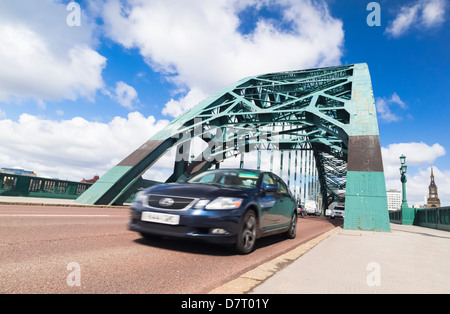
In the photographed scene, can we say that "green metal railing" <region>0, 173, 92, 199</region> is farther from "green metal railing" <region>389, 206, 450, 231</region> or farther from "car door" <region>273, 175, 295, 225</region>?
"green metal railing" <region>389, 206, 450, 231</region>

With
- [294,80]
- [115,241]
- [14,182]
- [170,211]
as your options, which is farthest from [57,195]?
[294,80]

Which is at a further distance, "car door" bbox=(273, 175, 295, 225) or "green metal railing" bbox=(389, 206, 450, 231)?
"green metal railing" bbox=(389, 206, 450, 231)

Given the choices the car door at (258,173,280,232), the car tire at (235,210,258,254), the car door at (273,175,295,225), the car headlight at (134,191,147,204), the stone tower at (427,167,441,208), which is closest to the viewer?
the car tire at (235,210,258,254)

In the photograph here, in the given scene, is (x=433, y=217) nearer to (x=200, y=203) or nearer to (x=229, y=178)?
(x=229, y=178)

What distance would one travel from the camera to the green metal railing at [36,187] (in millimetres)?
12609

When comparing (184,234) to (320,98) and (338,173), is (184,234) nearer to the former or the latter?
(320,98)

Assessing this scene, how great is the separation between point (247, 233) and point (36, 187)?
13.9 m

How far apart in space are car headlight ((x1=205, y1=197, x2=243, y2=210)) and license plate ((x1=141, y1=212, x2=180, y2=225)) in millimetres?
457

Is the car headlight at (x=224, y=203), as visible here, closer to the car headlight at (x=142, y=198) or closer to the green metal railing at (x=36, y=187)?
the car headlight at (x=142, y=198)

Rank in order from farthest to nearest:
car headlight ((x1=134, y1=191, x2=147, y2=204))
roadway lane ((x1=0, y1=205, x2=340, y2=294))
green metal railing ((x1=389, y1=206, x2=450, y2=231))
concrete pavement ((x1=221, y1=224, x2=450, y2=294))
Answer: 1. green metal railing ((x1=389, y1=206, x2=450, y2=231))
2. car headlight ((x1=134, y1=191, x2=147, y2=204))
3. concrete pavement ((x1=221, y1=224, x2=450, y2=294))
4. roadway lane ((x1=0, y1=205, x2=340, y2=294))

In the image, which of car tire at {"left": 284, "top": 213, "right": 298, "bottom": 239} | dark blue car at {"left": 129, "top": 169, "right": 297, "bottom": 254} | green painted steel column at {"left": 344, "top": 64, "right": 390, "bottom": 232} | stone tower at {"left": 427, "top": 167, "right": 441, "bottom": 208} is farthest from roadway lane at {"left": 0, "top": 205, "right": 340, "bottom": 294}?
stone tower at {"left": 427, "top": 167, "right": 441, "bottom": 208}

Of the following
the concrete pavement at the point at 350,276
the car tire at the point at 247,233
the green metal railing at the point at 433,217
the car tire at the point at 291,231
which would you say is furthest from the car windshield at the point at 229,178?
the green metal railing at the point at 433,217

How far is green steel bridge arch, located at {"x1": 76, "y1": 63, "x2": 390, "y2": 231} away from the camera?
35.8 feet
